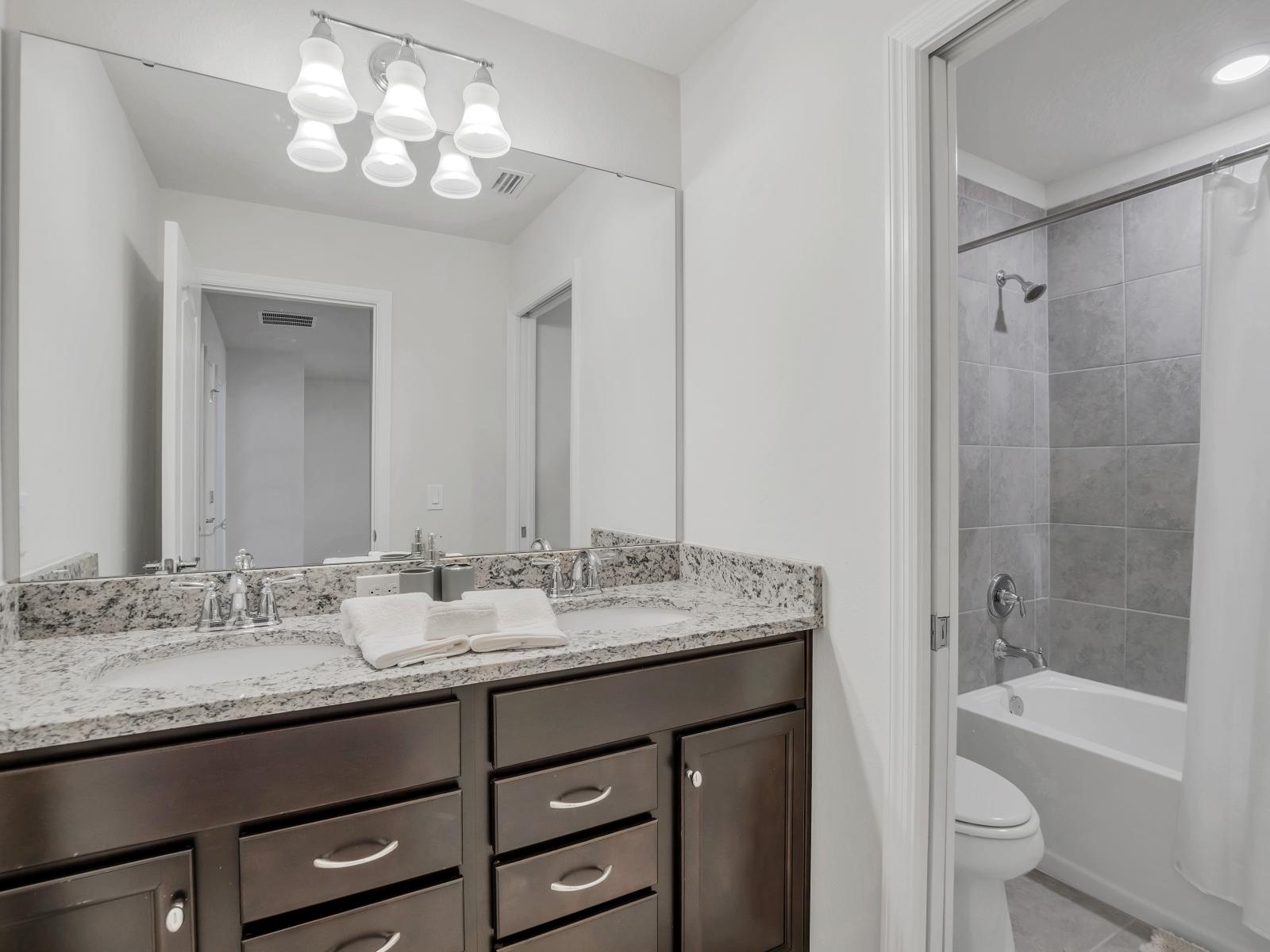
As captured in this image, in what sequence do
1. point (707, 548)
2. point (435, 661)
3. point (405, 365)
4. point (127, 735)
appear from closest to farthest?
point (127, 735), point (435, 661), point (405, 365), point (707, 548)

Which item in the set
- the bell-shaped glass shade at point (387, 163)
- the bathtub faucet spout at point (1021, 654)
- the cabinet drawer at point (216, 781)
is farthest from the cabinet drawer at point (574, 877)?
the bathtub faucet spout at point (1021, 654)

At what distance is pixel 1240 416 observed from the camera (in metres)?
1.61

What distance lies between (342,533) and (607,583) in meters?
0.71

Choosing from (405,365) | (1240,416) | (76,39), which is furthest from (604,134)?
(1240,416)

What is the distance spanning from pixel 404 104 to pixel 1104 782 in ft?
8.47

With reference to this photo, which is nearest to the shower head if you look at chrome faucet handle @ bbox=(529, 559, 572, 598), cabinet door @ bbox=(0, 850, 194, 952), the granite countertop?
the granite countertop

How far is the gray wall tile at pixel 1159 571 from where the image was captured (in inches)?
80.8

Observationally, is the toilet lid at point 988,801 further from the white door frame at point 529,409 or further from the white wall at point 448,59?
the white wall at point 448,59

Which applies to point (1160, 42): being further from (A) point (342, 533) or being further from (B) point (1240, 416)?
(A) point (342, 533)

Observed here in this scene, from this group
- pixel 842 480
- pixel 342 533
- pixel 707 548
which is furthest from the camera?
pixel 707 548

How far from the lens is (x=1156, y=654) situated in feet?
7.12

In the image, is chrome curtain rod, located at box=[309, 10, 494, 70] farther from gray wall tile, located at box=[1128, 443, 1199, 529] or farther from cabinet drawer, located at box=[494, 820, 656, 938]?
gray wall tile, located at box=[1128, 443, 1199, 529]

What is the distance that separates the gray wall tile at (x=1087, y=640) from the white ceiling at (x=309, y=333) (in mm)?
2479

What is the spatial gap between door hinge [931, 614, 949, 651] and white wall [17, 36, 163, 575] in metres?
1.60
